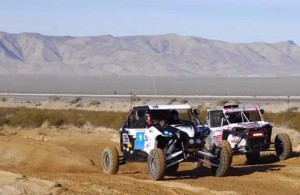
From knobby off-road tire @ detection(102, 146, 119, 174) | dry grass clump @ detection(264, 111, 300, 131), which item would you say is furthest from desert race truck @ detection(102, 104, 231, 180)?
dry grass clump @ detection(264, 111, 300, 131)

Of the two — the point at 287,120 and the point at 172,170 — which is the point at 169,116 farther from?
the point at 287,120

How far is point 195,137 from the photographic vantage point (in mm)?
17016

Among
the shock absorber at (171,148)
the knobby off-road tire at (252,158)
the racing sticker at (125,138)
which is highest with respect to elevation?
the racing sticker at (125,138)

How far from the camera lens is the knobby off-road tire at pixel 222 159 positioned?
1720 cm

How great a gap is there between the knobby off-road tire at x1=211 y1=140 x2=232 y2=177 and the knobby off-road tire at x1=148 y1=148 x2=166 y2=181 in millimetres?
1636

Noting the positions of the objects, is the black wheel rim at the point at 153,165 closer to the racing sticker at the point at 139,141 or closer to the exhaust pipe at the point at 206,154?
the racing sticker at the point at 139,141

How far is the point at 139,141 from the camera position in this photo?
18031 millimetres

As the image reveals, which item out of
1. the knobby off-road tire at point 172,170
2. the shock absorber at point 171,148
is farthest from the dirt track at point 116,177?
the shock absorber at point 171,148

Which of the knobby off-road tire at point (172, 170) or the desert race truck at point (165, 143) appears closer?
the desert race truck at point (165, 143)

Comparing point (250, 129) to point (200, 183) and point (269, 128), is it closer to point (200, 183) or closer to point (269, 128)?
point (269, 128)

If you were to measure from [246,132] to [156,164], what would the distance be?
16.6ft

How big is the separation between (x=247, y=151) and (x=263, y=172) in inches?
94.3

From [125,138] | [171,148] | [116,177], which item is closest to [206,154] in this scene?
[171,148]

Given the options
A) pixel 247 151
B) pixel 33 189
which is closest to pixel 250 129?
pixel 247 151
